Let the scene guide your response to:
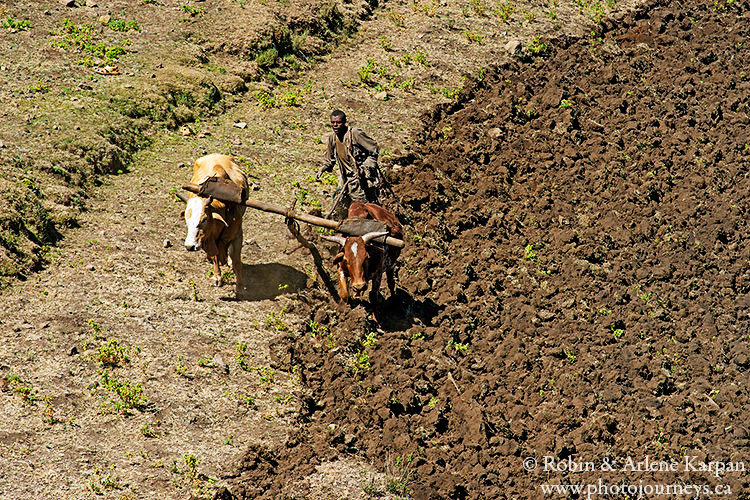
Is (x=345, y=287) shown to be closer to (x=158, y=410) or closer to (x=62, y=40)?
(x=158, y=410)

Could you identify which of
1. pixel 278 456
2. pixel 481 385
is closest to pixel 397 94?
pixel 481 385

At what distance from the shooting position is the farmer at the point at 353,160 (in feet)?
48.2

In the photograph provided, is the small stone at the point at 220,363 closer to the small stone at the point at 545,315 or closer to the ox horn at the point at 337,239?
the ox horn at the point at 337,239

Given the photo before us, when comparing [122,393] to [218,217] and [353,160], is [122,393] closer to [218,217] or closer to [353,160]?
[218,217]

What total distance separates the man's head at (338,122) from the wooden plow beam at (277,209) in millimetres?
A: 1749

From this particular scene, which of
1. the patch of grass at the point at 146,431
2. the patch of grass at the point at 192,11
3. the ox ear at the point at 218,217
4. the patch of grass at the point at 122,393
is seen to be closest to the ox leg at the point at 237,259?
the ox ear at the point at 218,217

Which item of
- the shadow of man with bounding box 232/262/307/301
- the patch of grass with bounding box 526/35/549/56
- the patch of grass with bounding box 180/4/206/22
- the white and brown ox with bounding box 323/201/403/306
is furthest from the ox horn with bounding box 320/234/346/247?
the patch of grass with bounding box 526/35/549/56

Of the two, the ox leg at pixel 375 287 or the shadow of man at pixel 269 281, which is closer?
the ox leg at pixel 375 287

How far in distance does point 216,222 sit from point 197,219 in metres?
0.39

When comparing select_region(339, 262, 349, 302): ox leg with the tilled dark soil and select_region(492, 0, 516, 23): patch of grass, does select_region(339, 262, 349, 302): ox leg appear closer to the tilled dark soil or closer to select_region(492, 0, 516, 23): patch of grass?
the tilled dark soil

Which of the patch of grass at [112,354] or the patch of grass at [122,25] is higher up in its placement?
the patch of grass at [122,25]

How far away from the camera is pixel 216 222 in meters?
14.1

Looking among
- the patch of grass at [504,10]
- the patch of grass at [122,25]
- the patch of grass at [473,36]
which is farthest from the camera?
the patch of grass at [504,10]

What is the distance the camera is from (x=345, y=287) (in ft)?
45.9
